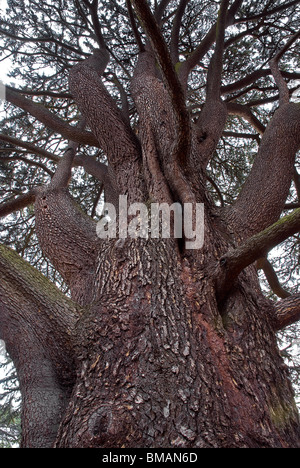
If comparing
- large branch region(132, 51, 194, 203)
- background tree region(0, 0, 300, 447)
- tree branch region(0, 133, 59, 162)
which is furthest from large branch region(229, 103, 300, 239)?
tree branch region(0, 133, 59, 162)

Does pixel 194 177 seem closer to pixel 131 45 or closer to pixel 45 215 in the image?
pixel 45 215

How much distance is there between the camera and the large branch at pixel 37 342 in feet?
4.34

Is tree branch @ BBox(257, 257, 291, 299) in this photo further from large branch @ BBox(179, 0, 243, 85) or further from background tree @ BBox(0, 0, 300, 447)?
large branch @ BBox(179, 0, 243, 85)

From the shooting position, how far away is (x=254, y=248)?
149 centimetres

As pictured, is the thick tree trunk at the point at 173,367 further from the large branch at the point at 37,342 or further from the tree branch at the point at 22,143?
the tree branch at the point at 22,143

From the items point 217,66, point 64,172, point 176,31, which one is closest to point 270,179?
point 217,66

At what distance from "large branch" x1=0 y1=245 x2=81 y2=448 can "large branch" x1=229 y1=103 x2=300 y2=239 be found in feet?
4.16

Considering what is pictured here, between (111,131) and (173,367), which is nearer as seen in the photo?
(173,367)

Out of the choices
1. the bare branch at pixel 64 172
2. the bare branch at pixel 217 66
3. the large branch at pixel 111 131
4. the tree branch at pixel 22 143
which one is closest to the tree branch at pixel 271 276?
the large branch at pixel 111 131

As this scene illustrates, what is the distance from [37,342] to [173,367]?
60 centimetres

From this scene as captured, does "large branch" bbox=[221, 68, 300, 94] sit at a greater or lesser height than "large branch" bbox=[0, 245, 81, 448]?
greater

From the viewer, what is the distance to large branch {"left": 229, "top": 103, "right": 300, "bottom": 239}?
2.30m

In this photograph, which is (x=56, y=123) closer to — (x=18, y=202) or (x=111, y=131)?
(x=111, y=131)
